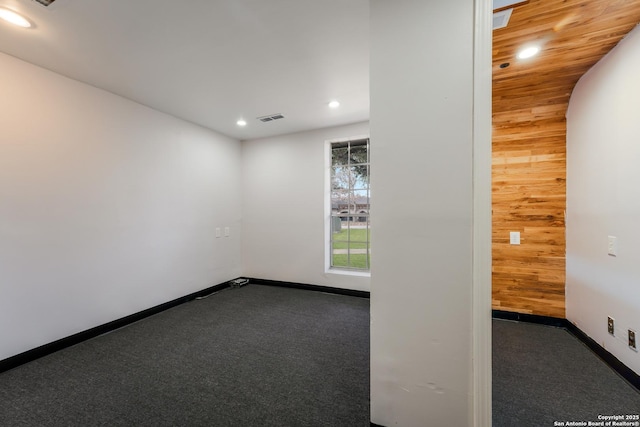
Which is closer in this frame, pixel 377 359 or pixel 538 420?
pixel 377 359

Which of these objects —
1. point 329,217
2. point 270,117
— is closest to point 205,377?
point 329,217

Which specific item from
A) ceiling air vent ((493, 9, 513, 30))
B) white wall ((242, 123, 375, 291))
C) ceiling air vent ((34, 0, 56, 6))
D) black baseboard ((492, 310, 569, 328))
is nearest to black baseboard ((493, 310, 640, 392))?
black baseboard ((492, 310, 569, 328))

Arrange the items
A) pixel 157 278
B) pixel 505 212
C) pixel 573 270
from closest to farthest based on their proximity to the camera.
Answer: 1. pixel 573 270
2. pixel 505 212
3. pixel 157 278

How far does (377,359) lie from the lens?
1.37 meters

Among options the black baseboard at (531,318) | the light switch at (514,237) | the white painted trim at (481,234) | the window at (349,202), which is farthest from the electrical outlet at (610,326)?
the window at (349,202)

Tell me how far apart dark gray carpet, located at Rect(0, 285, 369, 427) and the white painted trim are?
738 millimetres

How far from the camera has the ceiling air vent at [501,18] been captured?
62.8 inches

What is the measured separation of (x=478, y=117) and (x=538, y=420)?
1.82m

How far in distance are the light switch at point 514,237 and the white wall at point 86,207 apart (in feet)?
13.7

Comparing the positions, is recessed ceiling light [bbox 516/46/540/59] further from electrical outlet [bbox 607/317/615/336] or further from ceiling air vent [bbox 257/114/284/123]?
ceiling air vent [bbox 257/114/284/123]

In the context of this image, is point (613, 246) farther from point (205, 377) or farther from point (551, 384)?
point (205, 377)

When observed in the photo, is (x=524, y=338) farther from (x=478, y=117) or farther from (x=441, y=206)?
(x=478, y=117)

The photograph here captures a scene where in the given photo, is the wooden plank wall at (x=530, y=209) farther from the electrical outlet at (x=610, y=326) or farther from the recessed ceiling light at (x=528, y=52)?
the recessed ceiling light at (x=528, y=52)

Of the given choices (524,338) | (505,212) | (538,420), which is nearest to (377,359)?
(538,420)
